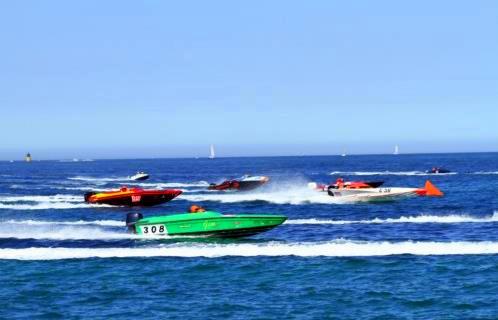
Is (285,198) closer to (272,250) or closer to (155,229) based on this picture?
(155,229)

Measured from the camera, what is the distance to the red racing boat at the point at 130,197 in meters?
62.1

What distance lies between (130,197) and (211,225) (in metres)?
26.3

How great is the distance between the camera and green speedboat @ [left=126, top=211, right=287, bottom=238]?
37.2m

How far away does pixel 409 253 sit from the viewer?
31.2 metres

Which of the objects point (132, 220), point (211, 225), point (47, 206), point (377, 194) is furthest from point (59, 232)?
point (377, 194)

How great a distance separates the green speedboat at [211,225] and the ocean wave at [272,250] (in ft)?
6.49

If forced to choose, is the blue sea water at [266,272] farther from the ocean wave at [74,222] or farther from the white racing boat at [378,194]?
the white racing boat at [378,194]

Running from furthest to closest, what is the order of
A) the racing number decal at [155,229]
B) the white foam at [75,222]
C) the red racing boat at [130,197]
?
the red racing boat at [130,197] < the white foam at [75,222] < the racing number decal at [155,229]

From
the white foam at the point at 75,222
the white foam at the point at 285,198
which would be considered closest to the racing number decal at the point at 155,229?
the white foam at the point at 75,222

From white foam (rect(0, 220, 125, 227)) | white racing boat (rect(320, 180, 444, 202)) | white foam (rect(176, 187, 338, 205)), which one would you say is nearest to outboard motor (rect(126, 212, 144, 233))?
white foam (rect(0, 220, 125, 227))

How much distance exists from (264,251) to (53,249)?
9.00 meters

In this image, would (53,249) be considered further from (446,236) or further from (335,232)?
(446,236)

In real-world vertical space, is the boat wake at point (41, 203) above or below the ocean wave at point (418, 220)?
above

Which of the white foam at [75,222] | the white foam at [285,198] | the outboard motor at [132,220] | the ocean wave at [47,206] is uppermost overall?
the outboard motor at [132,220]
